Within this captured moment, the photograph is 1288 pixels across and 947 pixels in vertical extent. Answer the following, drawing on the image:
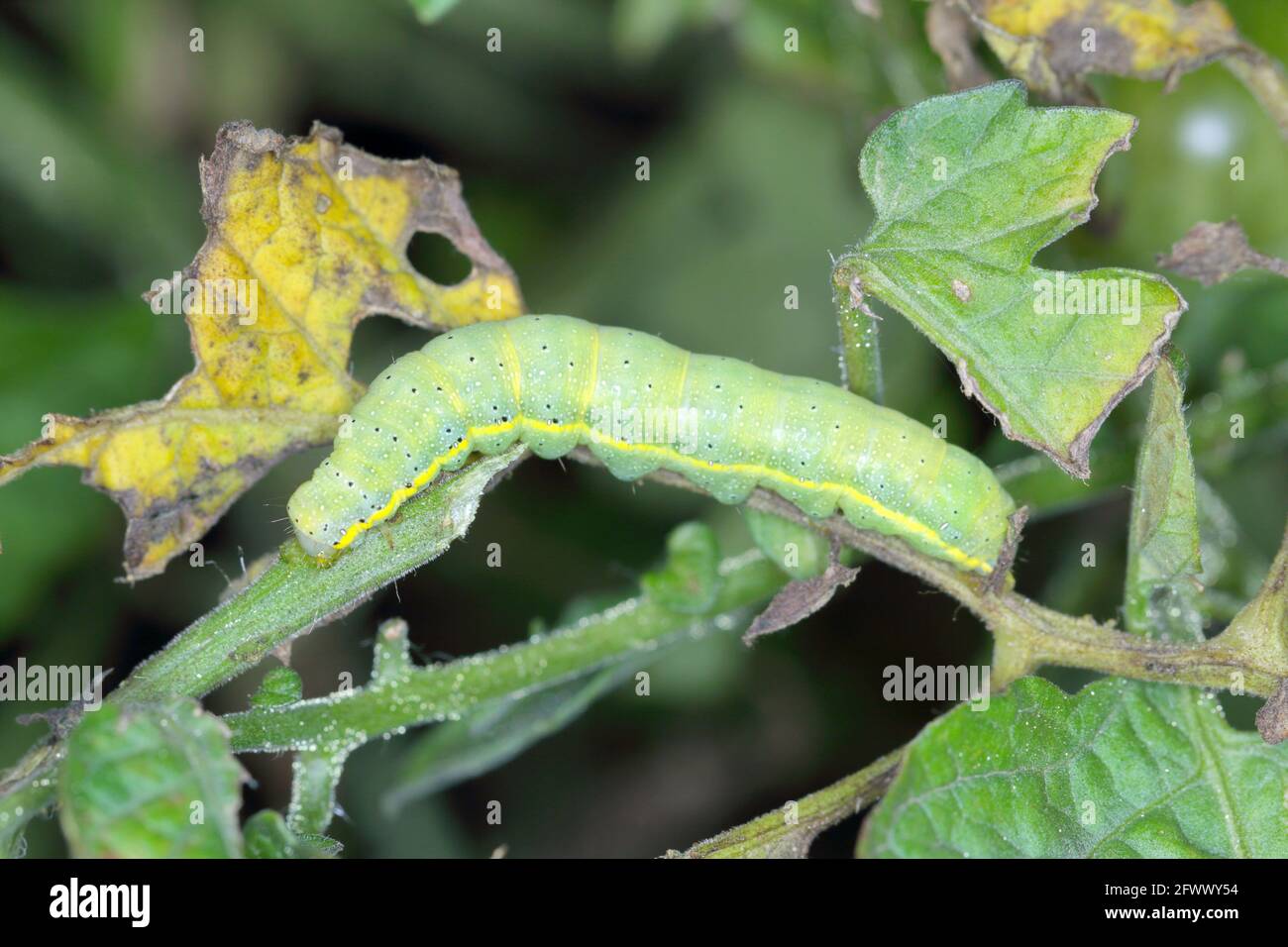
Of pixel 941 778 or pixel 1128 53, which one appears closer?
pixel 941 778

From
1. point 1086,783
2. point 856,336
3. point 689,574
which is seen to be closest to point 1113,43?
point 856,336

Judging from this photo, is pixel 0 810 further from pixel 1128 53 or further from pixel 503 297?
pixel 1128 53

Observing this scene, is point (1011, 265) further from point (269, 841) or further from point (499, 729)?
point (269, 841)

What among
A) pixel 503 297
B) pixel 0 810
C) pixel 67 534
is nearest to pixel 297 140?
pixel 503 297

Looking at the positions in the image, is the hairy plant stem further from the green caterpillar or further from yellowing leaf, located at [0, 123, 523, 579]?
yellowing leaf, located at [0, 123, 523, 579]

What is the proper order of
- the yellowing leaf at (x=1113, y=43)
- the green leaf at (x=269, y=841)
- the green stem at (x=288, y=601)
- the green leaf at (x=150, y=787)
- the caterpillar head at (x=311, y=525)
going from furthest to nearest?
the yellowing leaf at (x=1113, y=43)
the caterpillar head at (x=311, y=525)
the green stem at (x=288, y=601)
the green leaf at (x=269, y=841)
the green leaf at (x=150, y=787)

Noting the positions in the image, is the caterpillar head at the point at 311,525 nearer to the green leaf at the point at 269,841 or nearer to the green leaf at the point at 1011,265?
the green leaf at the point at 269,841

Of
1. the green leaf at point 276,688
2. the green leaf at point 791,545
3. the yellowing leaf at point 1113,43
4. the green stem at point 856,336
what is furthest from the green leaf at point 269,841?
the yellowing leaf at point 1113,43
